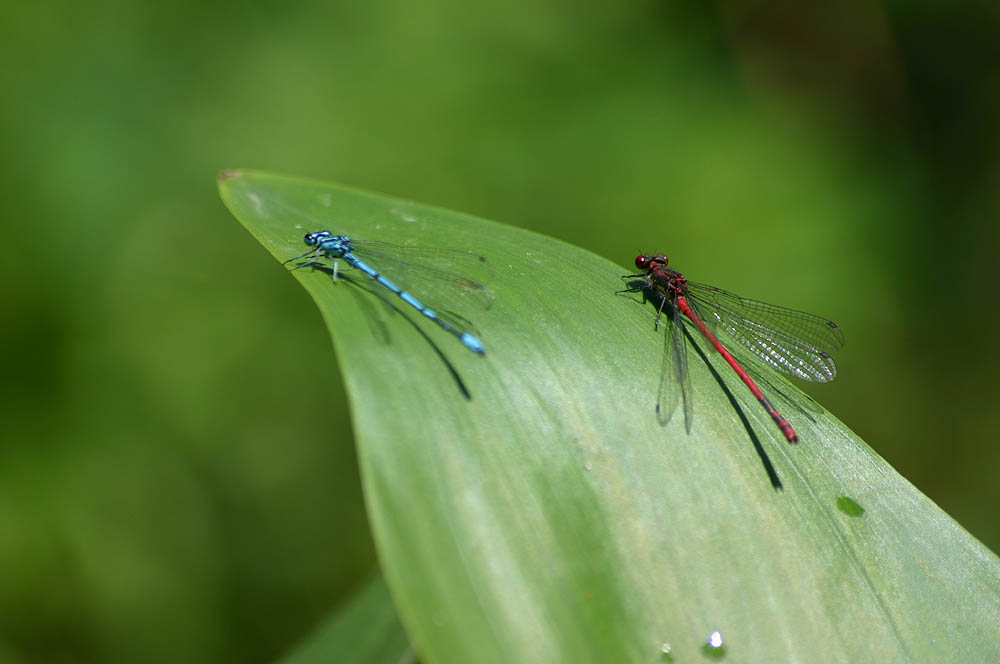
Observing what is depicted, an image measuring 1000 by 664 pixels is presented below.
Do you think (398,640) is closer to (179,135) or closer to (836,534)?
(836,534)

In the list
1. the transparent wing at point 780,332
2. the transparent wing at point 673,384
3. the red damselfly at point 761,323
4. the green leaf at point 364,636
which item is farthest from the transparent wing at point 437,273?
the transparent wing at point 780,332

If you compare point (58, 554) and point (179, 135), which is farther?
point (179, 135)

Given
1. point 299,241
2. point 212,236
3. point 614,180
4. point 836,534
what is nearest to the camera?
point 836,534

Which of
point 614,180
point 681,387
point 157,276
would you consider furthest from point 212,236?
point 681,387

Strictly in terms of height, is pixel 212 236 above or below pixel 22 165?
below

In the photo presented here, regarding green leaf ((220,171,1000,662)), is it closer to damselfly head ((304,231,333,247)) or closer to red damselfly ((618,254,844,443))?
damselfly head ((304,231,333,247))

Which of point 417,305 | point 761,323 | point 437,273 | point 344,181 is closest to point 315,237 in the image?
point 437,273
